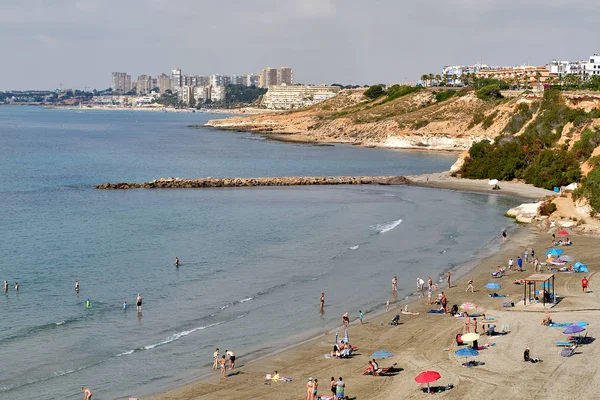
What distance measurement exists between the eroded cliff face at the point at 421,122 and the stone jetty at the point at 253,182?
30.9 meters

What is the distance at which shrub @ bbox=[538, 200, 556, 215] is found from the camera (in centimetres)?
6107

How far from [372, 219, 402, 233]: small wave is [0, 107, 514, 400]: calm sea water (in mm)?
152

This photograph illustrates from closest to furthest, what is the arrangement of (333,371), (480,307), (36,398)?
(36,398) → (333,371) → (480,307)

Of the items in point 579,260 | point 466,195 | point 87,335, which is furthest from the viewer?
point 466,195

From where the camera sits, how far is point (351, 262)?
48.5 meters

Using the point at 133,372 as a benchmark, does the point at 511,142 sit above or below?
above

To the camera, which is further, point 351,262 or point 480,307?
point 351,262

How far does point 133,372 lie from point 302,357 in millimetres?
6628

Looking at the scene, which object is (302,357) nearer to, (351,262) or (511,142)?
(351,262)

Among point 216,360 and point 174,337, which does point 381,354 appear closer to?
point 216,360

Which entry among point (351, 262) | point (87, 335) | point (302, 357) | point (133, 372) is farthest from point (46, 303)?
point (351, 262)

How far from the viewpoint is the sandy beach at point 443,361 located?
26.5 metres

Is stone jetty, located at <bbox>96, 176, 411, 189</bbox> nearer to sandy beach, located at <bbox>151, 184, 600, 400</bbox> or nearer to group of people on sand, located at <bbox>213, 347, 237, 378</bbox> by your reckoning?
sandy beach, located at <bbox>151, 184, 600, 400</bbox>

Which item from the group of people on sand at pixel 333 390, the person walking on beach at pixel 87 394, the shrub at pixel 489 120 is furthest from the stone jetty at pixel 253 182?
the group of people on sand at pixel 333 390
